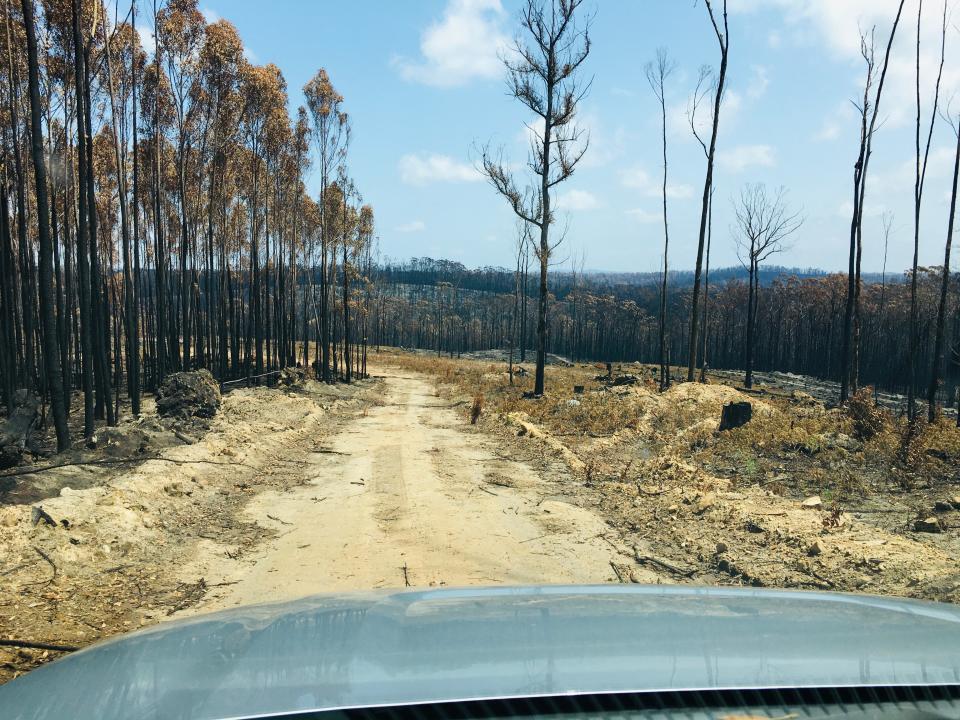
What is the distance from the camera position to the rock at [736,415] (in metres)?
10.9

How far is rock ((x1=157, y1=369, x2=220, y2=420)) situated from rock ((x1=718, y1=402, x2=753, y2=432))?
985 centimetres

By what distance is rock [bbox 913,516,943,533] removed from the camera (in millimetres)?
5578

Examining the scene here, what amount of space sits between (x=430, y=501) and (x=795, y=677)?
611 cm

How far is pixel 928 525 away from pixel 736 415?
538 centimetres

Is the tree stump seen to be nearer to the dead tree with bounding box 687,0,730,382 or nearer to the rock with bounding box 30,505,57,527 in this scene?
the rock with bounding box 30,505,57,527

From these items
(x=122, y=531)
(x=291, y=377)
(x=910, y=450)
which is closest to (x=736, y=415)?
(x=910, y=450)

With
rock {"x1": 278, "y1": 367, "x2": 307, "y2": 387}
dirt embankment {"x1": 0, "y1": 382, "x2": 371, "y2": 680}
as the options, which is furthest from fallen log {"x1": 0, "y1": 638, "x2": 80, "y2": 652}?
rock {"x1": 278, "y1": 367, "x2": 307, "y2": 387}

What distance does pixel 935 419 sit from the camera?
12430 mm

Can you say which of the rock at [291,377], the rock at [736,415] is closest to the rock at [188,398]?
the rock at [291,377]

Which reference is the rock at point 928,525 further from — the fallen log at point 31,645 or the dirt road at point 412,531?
the fallen log at point 31,645

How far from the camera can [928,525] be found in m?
5.62

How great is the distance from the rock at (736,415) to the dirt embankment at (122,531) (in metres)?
7.40

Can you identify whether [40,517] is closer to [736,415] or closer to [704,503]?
[704,503]

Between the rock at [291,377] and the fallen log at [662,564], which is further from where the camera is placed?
the rock at [291,377]
